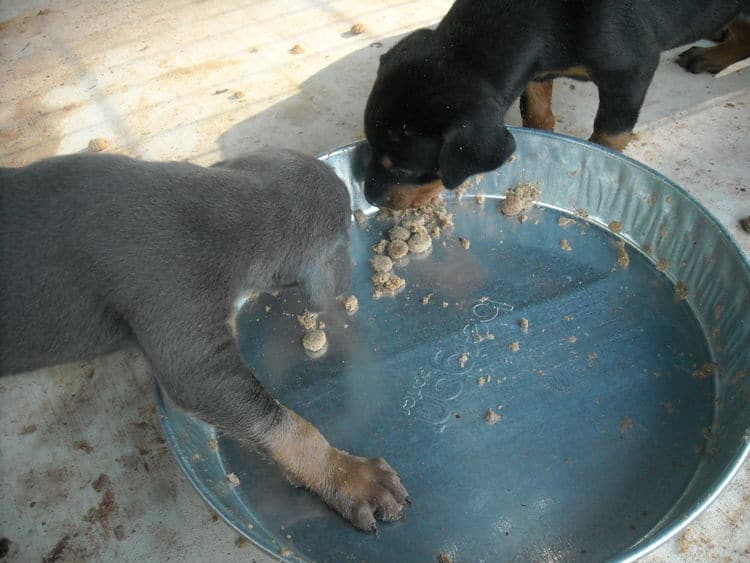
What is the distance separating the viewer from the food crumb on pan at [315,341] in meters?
2.39

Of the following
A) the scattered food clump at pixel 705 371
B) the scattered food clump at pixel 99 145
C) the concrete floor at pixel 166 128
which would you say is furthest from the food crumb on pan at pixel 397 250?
the scattered food clump at pixel 99 145

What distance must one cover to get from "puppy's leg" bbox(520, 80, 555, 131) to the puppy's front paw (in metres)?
1.80

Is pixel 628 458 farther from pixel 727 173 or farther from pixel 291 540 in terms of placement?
pixel 727 173

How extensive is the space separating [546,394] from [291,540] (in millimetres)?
937

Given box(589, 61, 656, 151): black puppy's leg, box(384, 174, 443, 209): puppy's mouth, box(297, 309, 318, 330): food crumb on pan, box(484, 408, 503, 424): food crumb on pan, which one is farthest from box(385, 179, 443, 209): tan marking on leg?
box(484, 408, 503, 424): food crumb on pan

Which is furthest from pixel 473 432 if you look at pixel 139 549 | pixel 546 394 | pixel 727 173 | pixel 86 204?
pixel 727 173

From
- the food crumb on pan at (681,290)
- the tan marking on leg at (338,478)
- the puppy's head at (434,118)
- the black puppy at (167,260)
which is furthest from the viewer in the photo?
the food crumb on pan at (681,290)

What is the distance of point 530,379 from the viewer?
228 cm

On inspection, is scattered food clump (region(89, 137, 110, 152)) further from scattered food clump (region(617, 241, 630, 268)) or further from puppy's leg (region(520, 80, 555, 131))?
scattered food clump (region(617, 241, 630, 268))

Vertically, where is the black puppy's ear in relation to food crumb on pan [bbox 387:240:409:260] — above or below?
above

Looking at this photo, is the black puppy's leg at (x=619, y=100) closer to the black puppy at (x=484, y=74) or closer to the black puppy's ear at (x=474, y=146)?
the black puppy at (x=484, y=74)

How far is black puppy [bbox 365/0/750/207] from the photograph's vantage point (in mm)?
2244

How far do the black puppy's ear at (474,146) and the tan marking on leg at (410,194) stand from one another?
20 cm

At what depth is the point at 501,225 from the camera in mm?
2732
